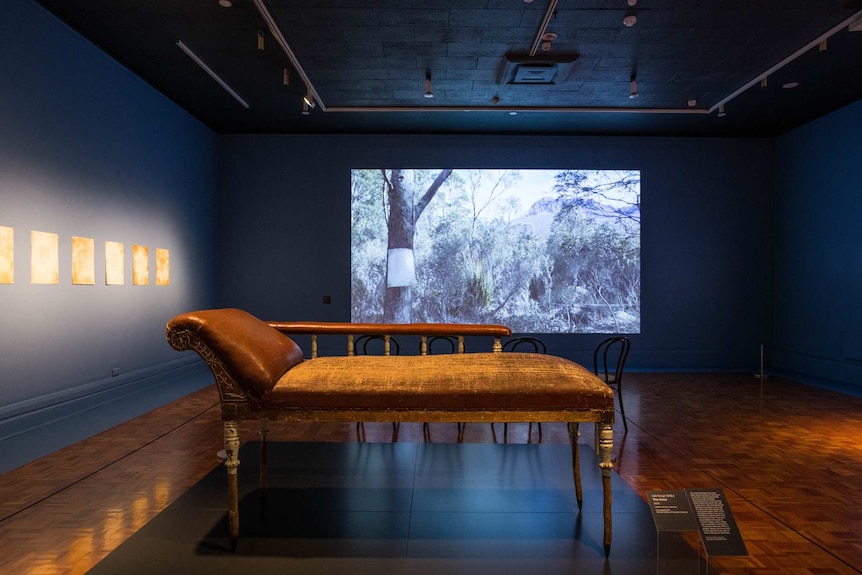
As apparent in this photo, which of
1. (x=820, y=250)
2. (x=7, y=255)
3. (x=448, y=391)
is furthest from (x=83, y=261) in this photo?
(x=820, y=250)

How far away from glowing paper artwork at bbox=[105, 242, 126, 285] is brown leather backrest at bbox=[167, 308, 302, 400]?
12.8 feet

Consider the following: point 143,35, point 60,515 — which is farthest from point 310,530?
point 143,35

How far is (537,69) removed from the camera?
215 inches

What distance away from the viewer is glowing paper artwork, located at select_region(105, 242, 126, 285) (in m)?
5.28

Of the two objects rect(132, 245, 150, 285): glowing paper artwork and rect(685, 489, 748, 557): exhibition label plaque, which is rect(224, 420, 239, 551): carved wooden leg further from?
rect(132, 245, 150, 285): glowing paper artwork

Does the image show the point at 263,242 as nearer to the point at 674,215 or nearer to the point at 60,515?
the point at 60,515

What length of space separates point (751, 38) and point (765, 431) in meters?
3.61

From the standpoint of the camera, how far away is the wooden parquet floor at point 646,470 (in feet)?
7.42

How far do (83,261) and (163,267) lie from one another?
155cm

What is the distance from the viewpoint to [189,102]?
670 cm

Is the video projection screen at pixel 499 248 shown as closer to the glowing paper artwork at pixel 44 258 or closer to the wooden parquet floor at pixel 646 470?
the wooden parquet floor at pixel 646 470

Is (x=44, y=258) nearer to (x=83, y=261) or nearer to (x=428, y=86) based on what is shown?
(x=83, y=261)

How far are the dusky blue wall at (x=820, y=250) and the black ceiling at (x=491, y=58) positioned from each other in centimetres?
47

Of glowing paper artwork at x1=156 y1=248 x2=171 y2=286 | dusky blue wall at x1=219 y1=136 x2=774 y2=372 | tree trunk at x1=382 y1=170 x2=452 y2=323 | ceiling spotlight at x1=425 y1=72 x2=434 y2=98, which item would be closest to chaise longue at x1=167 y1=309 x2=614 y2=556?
ceiling spotlight at x1=425 y1=72 x2=434 y2=98
